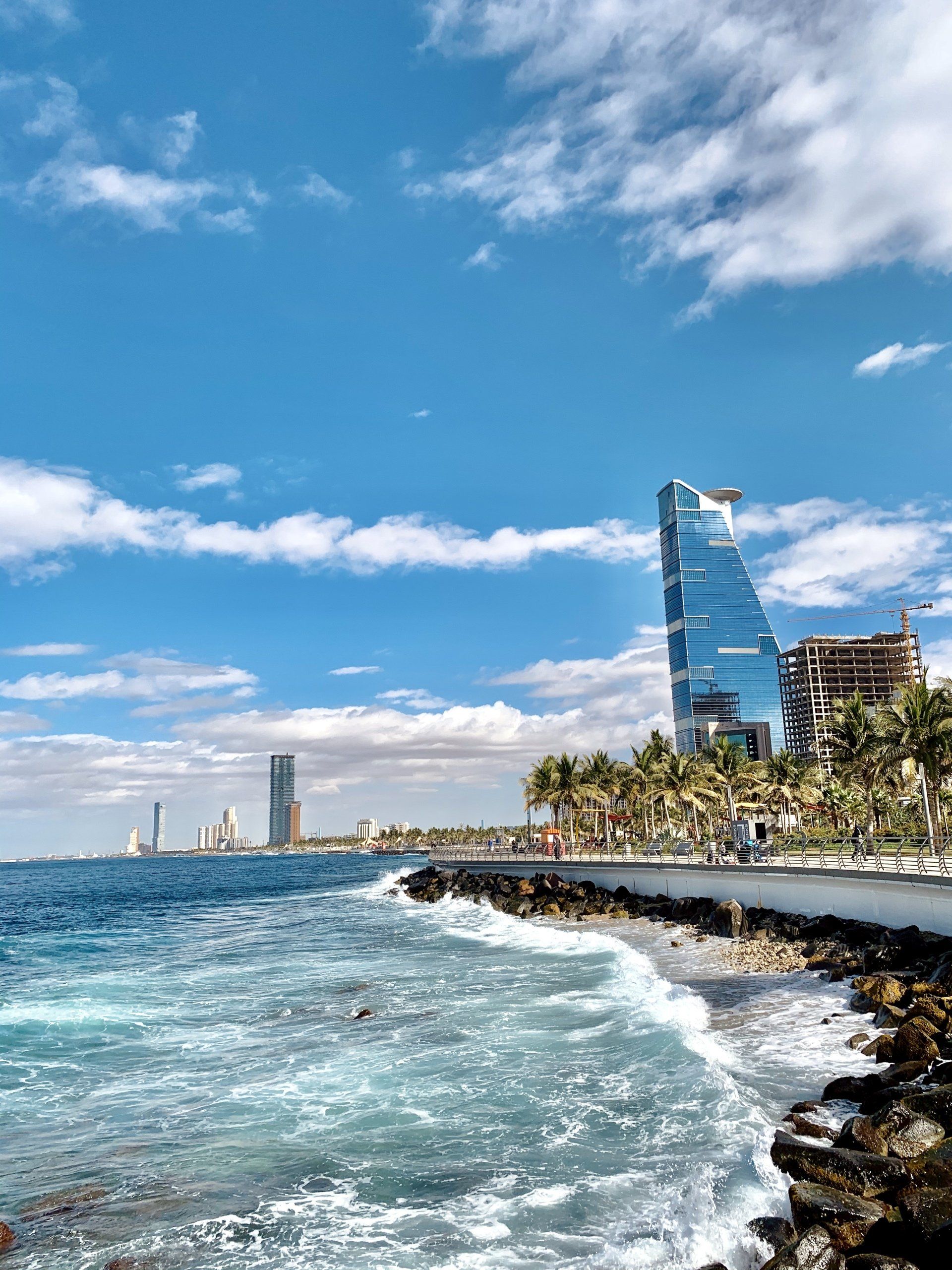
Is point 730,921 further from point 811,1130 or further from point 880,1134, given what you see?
point 880,1134

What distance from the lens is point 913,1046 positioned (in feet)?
51.1

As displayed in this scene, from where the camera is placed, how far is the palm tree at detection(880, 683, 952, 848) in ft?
124

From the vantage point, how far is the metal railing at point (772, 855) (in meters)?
32.4

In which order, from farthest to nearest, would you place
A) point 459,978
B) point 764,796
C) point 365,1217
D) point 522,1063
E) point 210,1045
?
point 764,796 → point 459,978 → point 210,1045 → point 522,1063 → point 365,1217

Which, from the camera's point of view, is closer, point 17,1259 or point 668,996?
point 17,1259

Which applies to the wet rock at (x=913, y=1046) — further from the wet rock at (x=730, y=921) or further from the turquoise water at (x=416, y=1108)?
the wet rock at (x=730, y=921)

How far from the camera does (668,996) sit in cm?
2475

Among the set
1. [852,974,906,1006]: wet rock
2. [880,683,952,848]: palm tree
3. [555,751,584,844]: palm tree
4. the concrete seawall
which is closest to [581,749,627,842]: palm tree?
[555,751,584,844]: palm tree

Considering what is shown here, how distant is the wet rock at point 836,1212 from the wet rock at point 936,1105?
2.64m

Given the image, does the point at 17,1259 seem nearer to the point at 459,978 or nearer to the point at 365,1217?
the point at 365,1217

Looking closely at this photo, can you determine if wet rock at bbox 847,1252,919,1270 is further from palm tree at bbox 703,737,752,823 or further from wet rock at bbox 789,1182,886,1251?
palm tree at bbox 703,737,752,823

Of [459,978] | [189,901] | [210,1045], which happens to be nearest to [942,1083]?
[210,1045]

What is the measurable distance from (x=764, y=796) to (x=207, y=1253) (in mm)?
83108

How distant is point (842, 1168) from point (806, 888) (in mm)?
26771
